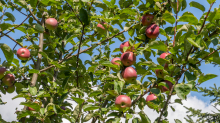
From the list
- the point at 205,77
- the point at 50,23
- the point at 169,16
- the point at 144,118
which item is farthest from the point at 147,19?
the point at 50,23

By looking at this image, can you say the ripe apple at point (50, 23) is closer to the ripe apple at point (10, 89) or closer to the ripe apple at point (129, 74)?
the ripe apple at point (10, 89)

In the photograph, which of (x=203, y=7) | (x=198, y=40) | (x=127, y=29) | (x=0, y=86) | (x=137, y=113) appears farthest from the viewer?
(x=0, y=86)

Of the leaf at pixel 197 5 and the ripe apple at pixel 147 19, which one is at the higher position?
the ripe apple at pixel 147 19

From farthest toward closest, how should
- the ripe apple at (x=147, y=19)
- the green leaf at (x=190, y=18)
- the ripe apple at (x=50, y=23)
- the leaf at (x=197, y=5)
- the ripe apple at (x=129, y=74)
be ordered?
the ripe apple at (x=50, y=23) → the ripe apple at (x=147, y=19) → the ripe apple at (x=129, y=74) → the leaf at (x=197, y=5) → the green leaf at (x=190, y=18)

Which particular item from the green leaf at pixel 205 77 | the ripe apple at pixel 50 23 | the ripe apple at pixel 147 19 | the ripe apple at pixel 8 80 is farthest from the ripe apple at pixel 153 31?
the ripe apple at pixel 8 80

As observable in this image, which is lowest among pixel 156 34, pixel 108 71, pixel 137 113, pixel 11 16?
pixel 137 113

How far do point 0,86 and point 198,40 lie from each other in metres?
3.21

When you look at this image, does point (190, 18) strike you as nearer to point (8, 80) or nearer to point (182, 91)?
point (182, 91)

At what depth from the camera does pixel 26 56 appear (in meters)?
2.80

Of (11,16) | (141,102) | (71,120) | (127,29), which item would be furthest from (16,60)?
(141,102)

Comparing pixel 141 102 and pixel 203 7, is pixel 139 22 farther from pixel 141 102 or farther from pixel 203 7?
pixel 141 102

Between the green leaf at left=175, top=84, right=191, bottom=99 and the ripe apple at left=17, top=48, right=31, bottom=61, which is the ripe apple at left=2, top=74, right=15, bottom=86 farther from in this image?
the green leaf at left=175, top=84, right=191, bottom=99

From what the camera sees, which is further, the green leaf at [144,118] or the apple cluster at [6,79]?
the apple cluster at [6,79]

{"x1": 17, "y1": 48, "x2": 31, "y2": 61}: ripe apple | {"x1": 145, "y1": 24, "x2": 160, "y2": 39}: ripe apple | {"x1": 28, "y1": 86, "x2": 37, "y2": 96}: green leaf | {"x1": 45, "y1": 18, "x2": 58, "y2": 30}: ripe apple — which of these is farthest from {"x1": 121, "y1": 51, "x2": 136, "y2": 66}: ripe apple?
{"x1": 17, "y1": 48, "x2": 31, "y2": 61}: ripe apple
